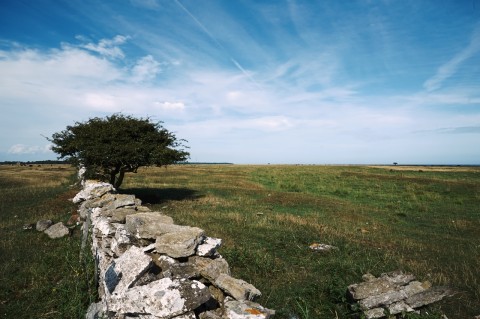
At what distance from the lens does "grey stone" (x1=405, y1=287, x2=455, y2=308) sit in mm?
6328

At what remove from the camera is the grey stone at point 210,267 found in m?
5.67

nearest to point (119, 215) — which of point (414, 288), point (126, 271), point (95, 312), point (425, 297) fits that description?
point (95, 312)

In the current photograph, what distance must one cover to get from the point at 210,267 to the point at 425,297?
468cm

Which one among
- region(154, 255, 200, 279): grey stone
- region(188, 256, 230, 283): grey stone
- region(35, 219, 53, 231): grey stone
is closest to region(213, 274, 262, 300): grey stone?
region(188, 256, 230, 283): grey stone

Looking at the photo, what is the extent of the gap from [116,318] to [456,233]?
16924 mm

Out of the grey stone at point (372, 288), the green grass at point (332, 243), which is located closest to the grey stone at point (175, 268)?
the green grass at point (332, 243)

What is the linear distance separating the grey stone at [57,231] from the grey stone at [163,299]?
903 centimetres

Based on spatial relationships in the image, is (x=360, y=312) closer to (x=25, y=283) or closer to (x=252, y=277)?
(x=252, y=277)

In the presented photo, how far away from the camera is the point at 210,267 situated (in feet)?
19.0

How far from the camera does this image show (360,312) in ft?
20.6

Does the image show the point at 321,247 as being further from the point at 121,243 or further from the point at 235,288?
the point at 121,243

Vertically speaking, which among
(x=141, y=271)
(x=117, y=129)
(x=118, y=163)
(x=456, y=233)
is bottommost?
(x=456, y=233)

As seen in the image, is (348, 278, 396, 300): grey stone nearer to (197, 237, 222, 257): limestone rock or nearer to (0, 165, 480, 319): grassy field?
(0, 165, 480, 319): grassy field

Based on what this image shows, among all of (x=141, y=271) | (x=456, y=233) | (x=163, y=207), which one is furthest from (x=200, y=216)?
(x=456, y=233)
